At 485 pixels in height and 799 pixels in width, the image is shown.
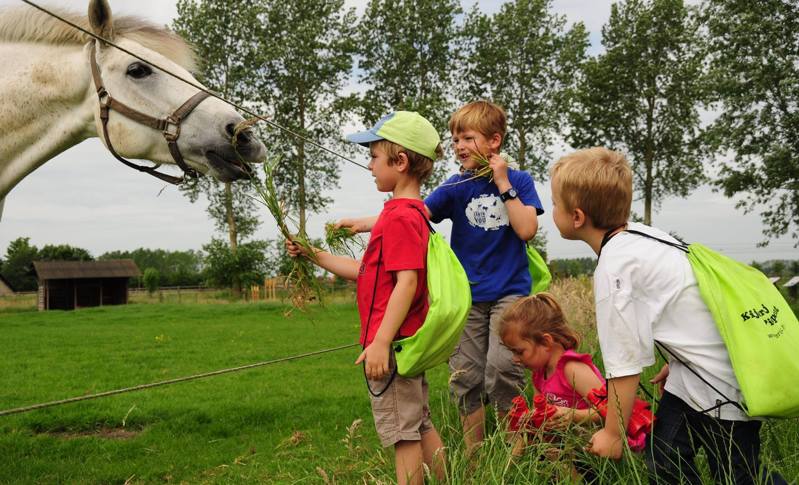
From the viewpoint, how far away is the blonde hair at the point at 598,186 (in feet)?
7.34

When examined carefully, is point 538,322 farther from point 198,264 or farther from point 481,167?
point 198,264

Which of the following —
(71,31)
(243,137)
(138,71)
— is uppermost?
(71,31)

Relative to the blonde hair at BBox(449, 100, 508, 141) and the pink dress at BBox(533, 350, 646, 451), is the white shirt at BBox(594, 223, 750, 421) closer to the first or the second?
the pink dress at BBox(533, 350, 646, 451)

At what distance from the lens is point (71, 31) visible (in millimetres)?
3604

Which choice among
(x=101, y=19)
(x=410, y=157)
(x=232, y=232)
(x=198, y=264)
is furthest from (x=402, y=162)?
(x=198, y=264)

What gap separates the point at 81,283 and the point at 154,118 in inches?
1570

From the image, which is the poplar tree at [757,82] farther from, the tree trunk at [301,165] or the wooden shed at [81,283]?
the wooden shed at [81,283]

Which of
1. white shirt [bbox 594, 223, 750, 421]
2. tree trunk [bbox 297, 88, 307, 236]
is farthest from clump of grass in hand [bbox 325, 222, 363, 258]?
tree trunk [bbox 297, 88, 307, 236]

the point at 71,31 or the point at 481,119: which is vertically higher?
the point at 71,31

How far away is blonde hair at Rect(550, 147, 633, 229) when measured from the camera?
2.24 m

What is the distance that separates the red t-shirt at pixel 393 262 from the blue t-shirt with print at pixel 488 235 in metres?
0.71

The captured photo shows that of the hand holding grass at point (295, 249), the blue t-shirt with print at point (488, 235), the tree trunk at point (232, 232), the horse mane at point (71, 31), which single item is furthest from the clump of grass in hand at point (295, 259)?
the tree trunk at point (232, 232)

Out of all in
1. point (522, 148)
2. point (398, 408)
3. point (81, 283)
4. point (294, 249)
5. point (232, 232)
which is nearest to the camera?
point (398, 408)

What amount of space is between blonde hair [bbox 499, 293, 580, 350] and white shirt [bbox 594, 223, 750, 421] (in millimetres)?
641
